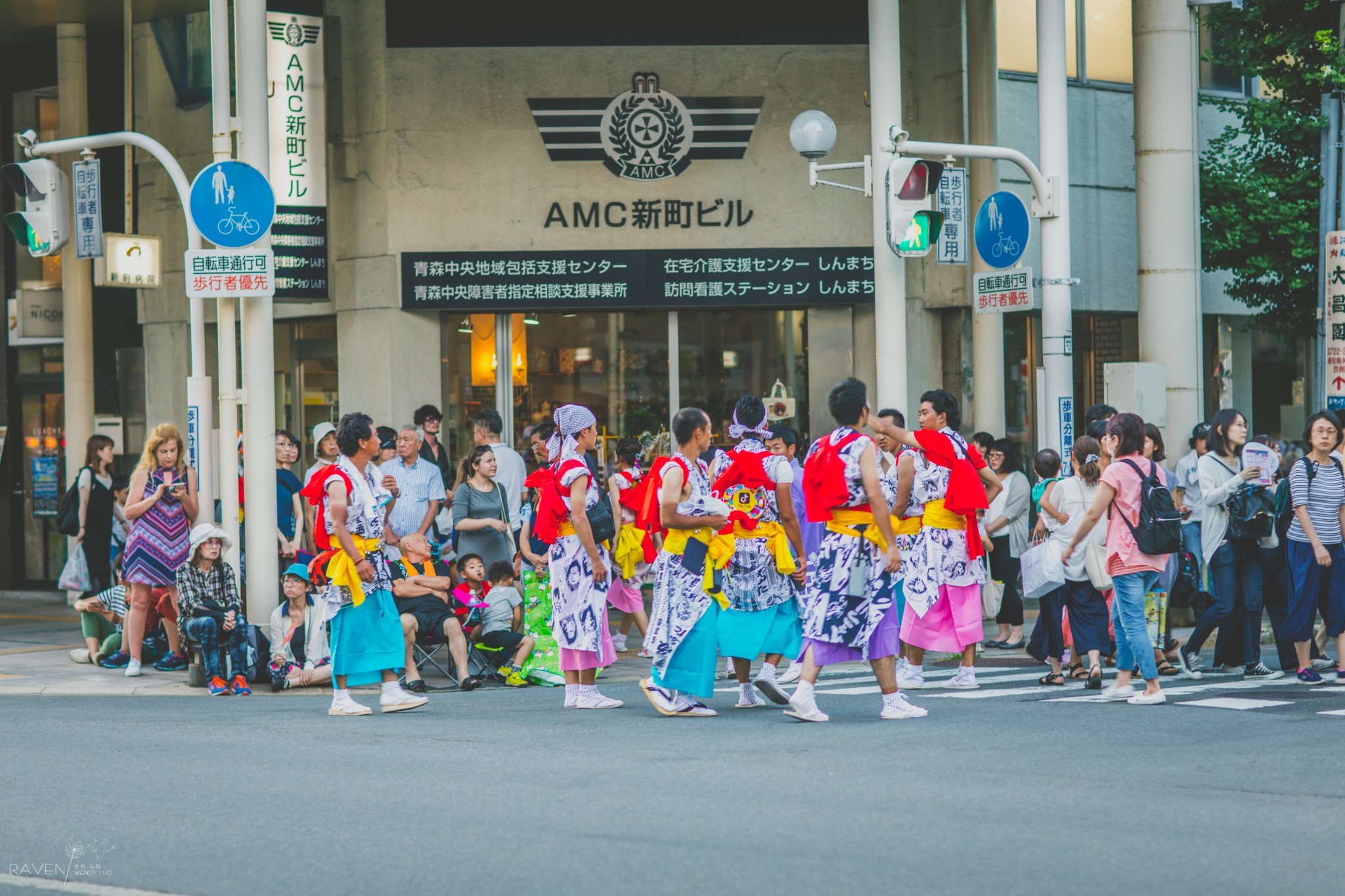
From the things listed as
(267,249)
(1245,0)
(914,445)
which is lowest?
(914,445)

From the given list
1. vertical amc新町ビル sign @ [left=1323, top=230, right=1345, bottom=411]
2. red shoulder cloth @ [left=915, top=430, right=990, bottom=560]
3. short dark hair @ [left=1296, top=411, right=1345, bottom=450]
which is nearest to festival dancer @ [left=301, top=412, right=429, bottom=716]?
red shoulder cloth @ [left=915, top=430, right=990, bottom=560]

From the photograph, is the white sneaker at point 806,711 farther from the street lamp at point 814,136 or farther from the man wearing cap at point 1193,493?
the street lamp at point 814,136

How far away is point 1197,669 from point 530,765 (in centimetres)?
605

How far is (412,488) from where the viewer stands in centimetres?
1391

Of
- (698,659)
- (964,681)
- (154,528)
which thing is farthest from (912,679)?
(154,528)

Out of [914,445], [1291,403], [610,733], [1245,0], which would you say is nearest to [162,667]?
[610,733]

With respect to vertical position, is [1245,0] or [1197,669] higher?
[1245,0]

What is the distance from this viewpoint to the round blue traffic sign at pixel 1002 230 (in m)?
13.9

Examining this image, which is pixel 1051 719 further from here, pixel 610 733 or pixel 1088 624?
pixel 610 733

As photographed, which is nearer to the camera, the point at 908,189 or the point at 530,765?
the point at 530,765

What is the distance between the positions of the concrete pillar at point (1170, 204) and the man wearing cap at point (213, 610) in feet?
30.8

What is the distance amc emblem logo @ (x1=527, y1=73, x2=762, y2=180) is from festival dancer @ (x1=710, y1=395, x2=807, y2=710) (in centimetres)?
850

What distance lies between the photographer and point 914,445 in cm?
1235

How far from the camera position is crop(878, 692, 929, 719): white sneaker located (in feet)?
32.1
